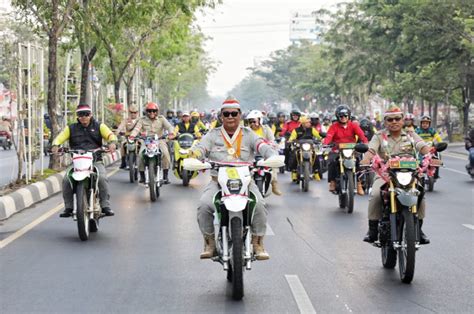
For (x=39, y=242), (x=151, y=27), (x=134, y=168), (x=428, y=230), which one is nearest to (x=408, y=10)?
(x=151, y=27)

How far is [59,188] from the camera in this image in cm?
1905

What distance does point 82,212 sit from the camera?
1131cm

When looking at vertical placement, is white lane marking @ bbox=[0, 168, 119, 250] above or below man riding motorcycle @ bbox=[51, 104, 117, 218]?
below

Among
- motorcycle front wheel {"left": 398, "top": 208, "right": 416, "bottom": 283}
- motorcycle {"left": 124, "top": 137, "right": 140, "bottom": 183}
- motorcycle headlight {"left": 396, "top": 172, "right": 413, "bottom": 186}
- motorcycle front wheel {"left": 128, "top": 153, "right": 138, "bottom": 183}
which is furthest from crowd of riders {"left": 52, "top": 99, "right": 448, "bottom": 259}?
motorcycle front wheel {"left": 128, "top": 153, "right": 138, "bottom": 183}

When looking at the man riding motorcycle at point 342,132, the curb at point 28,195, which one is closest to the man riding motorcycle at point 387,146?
the man riding motorcycle at point 342,132


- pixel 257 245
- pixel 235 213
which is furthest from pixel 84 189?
pixel 235 213

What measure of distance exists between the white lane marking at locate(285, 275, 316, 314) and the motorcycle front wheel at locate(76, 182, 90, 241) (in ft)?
11.0

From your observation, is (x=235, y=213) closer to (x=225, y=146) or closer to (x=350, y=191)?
(x=225, y=146)

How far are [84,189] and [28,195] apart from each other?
4712mm

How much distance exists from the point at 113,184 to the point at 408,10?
29051 millimetres

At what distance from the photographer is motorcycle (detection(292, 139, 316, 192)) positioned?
18.9m

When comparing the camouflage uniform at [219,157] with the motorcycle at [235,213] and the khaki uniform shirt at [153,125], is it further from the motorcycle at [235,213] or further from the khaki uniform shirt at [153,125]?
the khaki uniform shirt at [153,125]

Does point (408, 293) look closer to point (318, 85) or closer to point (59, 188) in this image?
point (59, 188)

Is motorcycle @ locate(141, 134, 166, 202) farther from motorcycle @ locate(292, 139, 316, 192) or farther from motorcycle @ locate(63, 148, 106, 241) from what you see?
motorcycle @ locate(63, 148, 106, 241)
